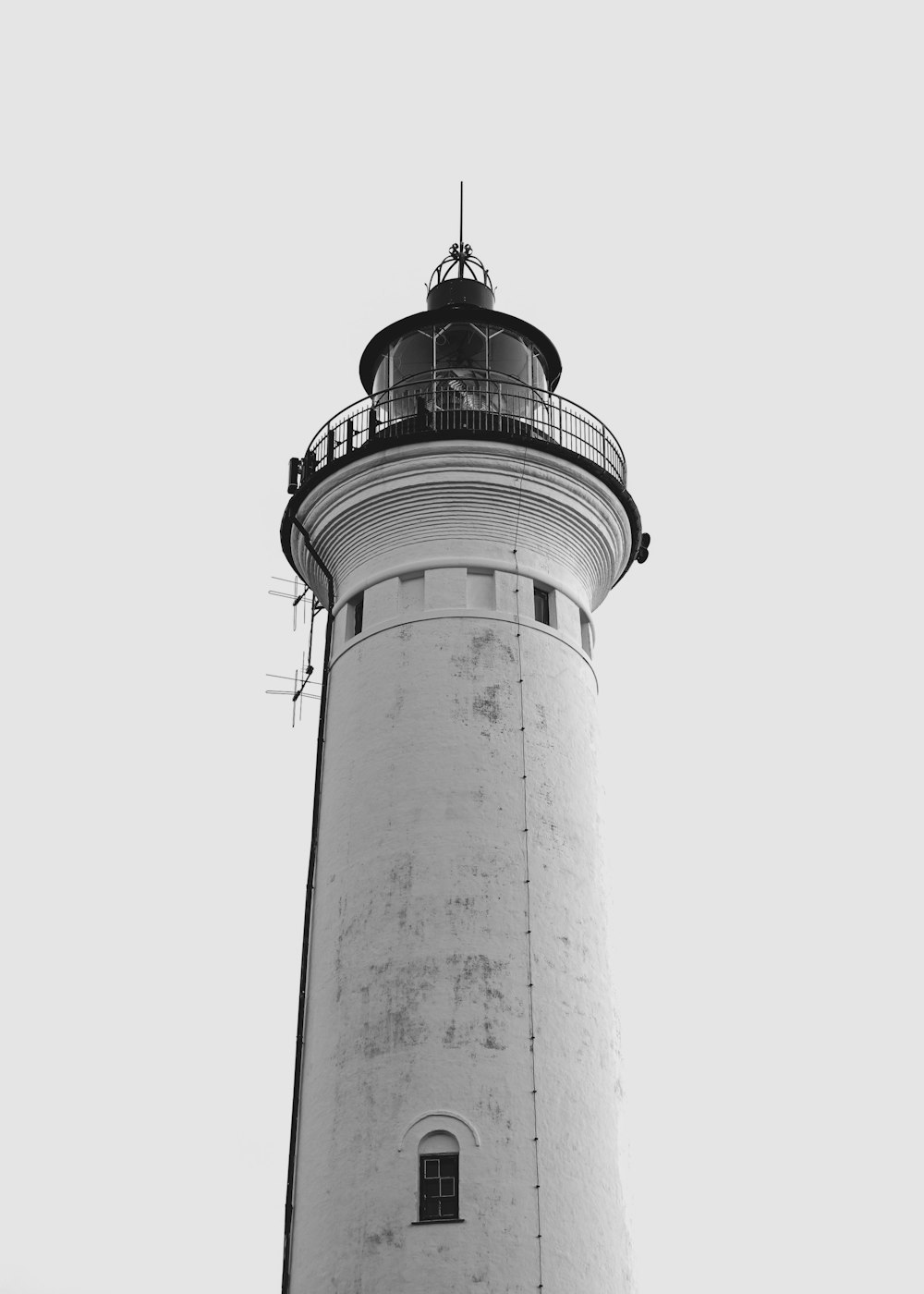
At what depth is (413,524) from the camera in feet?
81.8

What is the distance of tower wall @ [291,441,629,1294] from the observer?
19.5 m

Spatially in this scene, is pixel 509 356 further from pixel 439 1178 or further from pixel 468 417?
pixel 439 1178

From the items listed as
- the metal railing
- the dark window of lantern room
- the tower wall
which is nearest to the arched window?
the dark window of lantern room

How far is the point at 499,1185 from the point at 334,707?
8.29m

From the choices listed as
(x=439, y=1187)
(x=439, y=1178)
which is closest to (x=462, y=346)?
(x=439, y=1178)

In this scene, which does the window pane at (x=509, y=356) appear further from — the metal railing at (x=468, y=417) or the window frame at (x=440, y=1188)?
the window frame at (x=440, y=1188)

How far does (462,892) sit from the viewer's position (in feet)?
70.3

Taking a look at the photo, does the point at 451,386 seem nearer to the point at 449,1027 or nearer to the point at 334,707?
the point at 334,707

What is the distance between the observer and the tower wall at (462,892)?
64.1ft

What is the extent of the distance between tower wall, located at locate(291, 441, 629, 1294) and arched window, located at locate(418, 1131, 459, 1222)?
0.42ft

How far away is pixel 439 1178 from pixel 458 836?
477 centimetres

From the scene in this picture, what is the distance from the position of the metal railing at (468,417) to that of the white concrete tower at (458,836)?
0.05 m

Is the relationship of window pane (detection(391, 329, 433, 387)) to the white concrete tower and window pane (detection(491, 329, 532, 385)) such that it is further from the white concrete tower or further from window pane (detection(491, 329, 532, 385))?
window pane (detection(491, 329, 532, 385))

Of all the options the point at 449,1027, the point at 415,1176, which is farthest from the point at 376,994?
the point at 415,1176
